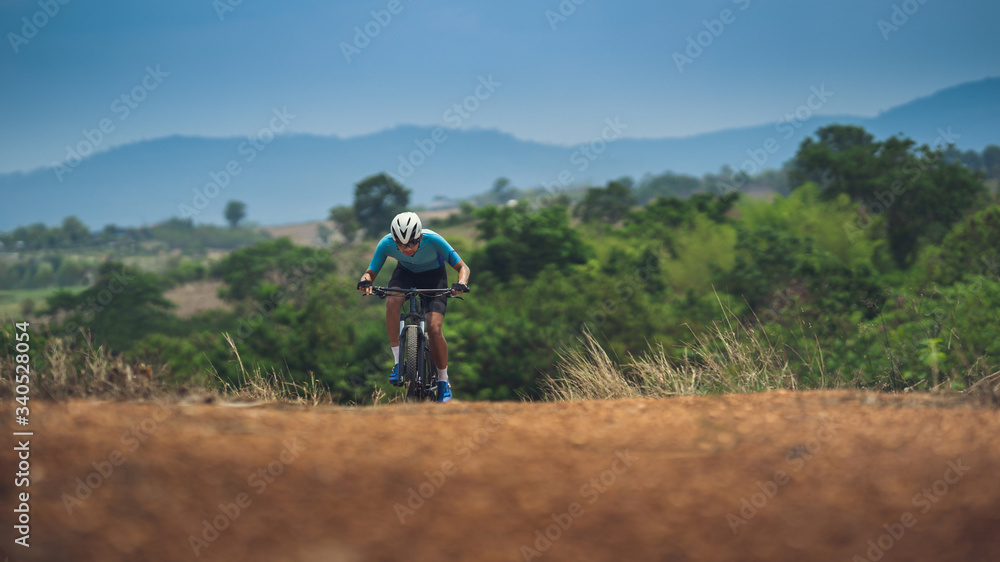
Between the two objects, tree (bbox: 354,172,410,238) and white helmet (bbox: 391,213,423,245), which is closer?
white helmet (bbox: 391,213,423,245)

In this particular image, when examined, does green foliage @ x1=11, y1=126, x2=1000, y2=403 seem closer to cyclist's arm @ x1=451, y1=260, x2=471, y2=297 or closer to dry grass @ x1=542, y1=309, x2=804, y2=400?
dry grass @ x1=542, y1=309, x2=804, y2=400

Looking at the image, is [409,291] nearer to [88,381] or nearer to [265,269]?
[88,381]

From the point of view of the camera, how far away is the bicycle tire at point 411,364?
791cm

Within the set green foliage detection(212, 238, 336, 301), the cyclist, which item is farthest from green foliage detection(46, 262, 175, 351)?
the cyclist

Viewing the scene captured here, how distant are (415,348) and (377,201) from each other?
341 feet

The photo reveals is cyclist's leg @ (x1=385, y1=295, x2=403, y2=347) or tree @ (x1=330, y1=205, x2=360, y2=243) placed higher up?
tree @ (x1=330, y1=205, x2=360, y2=243)

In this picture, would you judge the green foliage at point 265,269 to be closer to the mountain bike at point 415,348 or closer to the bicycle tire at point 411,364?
the mountain bike at point 415,348

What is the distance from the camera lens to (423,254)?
8328 mm

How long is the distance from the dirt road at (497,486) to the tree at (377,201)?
10324cm

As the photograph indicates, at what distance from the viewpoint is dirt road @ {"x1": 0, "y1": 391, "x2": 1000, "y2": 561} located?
4.52 meters

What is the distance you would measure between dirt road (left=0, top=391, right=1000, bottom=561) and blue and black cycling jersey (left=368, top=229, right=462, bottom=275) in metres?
2.80

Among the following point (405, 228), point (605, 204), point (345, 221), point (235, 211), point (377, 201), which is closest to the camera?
point (405, 228)

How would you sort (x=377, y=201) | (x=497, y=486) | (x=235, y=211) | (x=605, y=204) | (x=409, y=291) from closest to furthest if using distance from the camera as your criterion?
(x=497, y=486)
(x=409, y=291)
(x=605, y=204)
(x=377, y=201)
(x=235, y=211)

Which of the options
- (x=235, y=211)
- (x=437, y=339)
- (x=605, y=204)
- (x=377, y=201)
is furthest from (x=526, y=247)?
(x=235, y=211)
